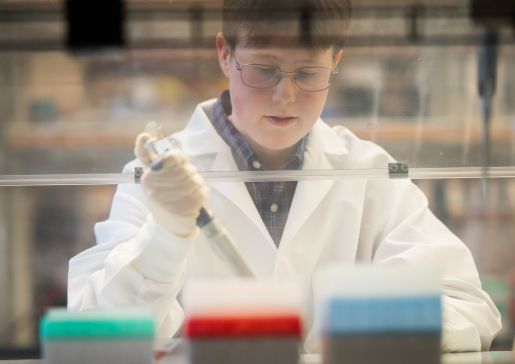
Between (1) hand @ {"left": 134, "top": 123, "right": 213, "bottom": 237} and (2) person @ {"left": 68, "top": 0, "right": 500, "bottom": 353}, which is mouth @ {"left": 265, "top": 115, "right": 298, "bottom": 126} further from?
(1) hand @ {"left": 134, "top": 123, "right": 213, "bottom": 237}

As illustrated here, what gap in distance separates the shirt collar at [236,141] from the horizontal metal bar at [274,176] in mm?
51

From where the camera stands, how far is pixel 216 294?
21.2 inches

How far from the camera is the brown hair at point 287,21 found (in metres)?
0.94

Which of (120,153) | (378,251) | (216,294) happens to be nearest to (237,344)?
(216,294)

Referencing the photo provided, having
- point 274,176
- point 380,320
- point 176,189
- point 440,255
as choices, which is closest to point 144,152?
point 176,189

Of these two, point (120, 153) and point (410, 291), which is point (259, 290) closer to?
point (410, 291)

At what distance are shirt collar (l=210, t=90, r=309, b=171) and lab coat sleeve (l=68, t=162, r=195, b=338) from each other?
0.25 m

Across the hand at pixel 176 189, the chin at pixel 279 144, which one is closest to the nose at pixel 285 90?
the chin at pixel 279 144

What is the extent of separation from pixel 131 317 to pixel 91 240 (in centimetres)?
147

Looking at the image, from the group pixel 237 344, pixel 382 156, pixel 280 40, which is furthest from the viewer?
pixel 382 156

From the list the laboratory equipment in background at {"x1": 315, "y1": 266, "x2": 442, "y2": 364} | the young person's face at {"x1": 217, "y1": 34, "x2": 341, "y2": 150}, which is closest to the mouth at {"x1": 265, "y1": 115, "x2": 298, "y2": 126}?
the young person's face at {"x1": 217, "y1": 34, "x2": 341, "y2": 150}

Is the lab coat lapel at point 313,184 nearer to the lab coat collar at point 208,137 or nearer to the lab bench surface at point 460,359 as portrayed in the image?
the lab coat collar at point 208,137

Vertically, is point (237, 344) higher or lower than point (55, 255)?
higher

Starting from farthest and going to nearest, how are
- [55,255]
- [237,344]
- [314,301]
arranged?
[55,255]
[314,301]
[237,344]
